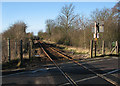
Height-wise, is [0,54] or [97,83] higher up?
[0,54]

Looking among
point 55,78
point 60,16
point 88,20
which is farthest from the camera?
point 60,16

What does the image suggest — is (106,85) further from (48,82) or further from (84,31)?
(84,31)

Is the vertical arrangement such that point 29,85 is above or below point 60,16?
below

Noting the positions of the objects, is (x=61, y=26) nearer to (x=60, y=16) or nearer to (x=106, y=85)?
(x=60, y=16)

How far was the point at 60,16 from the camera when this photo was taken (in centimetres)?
3700

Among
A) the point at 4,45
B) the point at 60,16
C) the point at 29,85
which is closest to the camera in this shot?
the point at 29,85

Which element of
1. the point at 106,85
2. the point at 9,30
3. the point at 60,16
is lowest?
the point at 106,85

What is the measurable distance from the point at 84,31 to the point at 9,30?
10.8 meters

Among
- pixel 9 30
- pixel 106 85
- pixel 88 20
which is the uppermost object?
pixel 88 20

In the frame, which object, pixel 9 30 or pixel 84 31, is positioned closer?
pixel 9 30

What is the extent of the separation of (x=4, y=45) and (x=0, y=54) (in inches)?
39.4

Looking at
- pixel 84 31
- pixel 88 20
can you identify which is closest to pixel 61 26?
pixel 88 20

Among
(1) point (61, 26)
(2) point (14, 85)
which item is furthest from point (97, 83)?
(1) point (61, 26)

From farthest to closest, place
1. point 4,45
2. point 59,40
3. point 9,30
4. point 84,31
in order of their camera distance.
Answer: point 59,40
point 84,31
point 9,30
point 4,45
